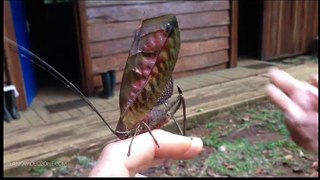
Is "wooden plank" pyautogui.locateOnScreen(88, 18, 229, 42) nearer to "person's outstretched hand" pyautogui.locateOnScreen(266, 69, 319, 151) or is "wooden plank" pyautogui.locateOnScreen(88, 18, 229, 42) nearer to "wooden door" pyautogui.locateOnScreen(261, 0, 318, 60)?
"wooden door" pyautogui.locateOnScreen(261, 0, 318, 60)

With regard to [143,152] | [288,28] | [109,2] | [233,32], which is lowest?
[288,28]

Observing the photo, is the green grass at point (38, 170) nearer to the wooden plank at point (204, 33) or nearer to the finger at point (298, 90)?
the finger at point (298, 90)

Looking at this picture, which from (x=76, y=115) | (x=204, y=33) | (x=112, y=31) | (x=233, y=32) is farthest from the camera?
(x=233, y=32)

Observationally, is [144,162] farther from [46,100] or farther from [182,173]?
[46,100]

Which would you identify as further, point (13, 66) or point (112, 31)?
point (112, 31)

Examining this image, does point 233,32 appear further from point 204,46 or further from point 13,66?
point 13,66

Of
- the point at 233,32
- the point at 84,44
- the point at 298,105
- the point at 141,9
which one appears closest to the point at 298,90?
the point at 298,105

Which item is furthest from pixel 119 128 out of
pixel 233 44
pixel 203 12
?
pixel 233 44

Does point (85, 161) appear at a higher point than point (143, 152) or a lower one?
lower
